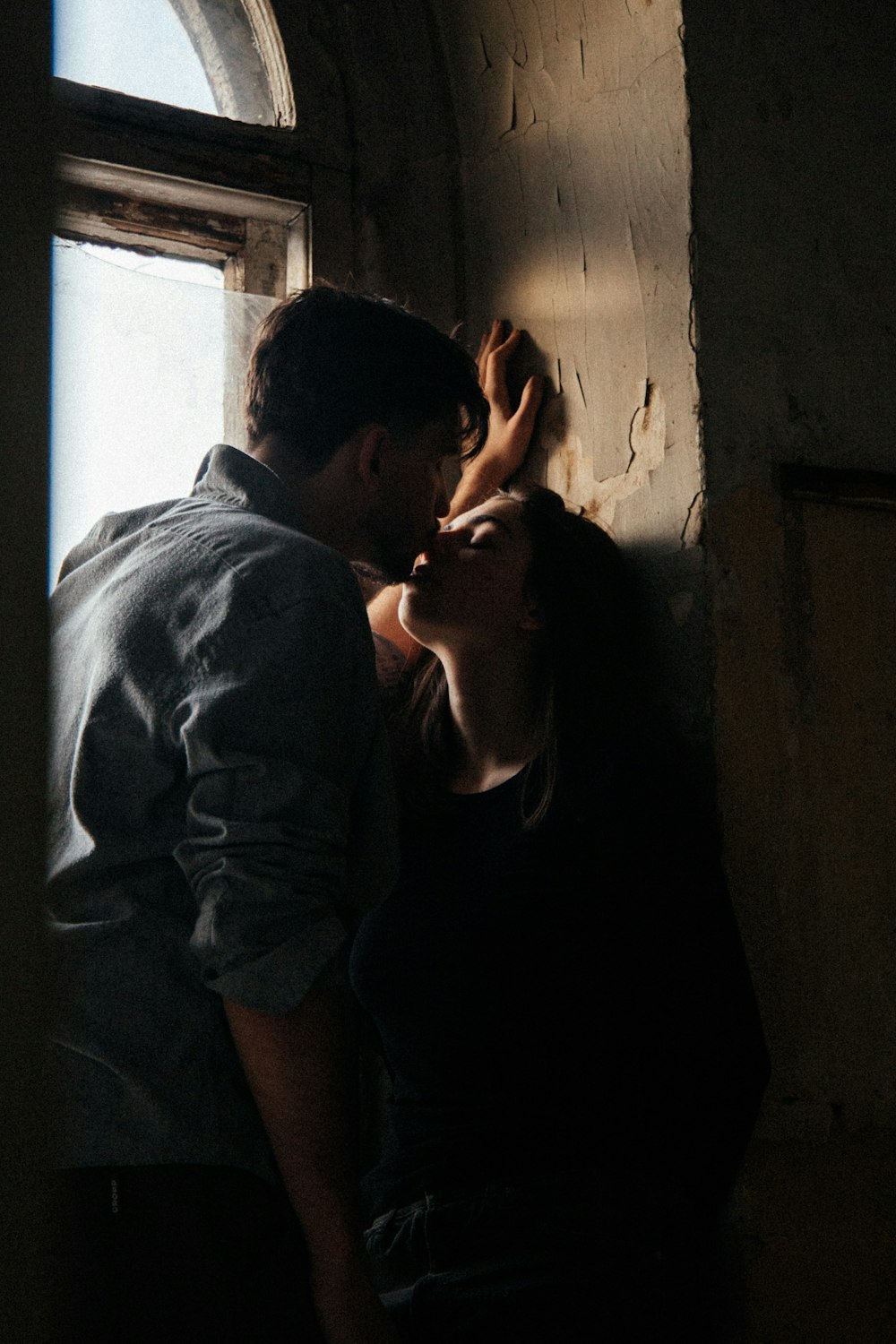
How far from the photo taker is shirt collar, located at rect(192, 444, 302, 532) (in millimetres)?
1293

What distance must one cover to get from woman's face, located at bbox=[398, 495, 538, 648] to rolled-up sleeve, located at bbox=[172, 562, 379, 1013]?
70cm

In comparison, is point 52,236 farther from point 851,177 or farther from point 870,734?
point 851,177

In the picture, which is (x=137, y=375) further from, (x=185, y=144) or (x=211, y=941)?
(x=211, y=941)

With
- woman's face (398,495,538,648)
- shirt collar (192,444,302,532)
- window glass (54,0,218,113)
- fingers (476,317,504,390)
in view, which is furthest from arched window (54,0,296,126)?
shirt collar (192,444,302,532)

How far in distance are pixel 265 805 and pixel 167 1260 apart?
373 mm

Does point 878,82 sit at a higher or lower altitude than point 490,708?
higher

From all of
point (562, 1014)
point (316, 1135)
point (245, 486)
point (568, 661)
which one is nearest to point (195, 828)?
point (316, 1135)

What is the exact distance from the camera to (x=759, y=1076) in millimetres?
1508

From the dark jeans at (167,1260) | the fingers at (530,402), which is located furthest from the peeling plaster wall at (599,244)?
the dark jeans at (167,1260)

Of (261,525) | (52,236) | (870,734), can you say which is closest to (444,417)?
(261,525)

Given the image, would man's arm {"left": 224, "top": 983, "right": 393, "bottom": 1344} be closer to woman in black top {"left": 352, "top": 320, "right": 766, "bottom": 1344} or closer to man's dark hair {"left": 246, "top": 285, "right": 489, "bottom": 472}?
woman in black top {"left": 352, "top": 320, "right": 766, "bottom": 1344}

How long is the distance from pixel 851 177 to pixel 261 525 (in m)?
1.31

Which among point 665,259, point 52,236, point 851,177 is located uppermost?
point 851,177

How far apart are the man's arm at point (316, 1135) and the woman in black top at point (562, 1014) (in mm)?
426
